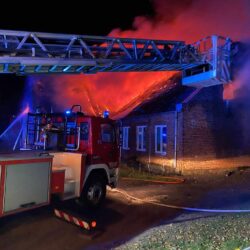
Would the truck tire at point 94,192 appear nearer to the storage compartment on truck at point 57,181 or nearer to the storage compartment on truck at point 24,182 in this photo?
the storage compartment on truck at point 57,181

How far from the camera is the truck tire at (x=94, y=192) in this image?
7.97 m

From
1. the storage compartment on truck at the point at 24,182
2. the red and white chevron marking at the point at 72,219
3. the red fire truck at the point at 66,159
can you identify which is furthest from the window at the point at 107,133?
the red and white chevron marking at the point at 72,219

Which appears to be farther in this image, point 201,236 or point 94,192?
point 94,192

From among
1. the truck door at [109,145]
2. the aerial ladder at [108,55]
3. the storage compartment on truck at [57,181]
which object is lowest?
the storage compartment on truck at [57,181]

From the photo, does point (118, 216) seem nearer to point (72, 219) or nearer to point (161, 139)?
point (72, 219)

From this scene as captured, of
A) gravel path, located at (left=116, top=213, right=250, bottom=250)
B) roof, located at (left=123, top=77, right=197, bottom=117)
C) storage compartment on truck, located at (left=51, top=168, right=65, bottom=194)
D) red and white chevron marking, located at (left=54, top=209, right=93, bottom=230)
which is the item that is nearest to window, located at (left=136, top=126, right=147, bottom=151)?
roof, located at (left=123, top=77, right=197, bottom=117)

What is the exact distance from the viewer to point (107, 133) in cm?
868

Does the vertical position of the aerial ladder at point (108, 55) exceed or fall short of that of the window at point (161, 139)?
it exceeds it

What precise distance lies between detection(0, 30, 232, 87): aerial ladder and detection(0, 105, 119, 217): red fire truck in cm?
141

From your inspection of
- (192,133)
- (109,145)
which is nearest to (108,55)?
(109,145)

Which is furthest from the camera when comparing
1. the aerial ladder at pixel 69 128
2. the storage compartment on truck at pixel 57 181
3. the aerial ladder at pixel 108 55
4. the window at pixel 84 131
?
the window at pixel 84 131

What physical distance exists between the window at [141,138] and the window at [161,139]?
1.20 m

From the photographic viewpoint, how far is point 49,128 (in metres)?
8.27

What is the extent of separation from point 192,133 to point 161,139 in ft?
6.26
